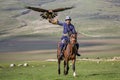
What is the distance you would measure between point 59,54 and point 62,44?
Answer: 106 cm

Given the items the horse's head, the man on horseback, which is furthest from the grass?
the horse's head

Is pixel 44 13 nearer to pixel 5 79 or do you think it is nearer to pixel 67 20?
pixel 67 20

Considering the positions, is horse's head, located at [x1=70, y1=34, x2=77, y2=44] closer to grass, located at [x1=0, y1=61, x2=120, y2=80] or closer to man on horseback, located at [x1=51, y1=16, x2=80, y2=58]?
man on horseback, located at [x1=51, y1=16, x2=80, y2=58]

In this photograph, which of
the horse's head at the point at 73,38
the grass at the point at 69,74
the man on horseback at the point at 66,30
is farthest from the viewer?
the man on horseback at the point at 66,30

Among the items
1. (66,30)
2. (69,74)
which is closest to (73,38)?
(66,30)

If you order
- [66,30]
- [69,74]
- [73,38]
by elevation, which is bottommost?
[69,74]

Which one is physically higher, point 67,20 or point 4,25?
point 67,20

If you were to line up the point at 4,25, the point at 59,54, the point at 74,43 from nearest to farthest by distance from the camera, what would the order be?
the point at 74,43 < the point at 59,54 < the point at 4,25

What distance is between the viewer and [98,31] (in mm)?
151500

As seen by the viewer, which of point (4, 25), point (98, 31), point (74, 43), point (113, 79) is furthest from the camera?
point (4, 25)

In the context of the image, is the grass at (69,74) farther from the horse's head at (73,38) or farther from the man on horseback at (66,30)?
the horse's head at (73,38)

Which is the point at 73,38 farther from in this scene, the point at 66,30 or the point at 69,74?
the point at 69,74

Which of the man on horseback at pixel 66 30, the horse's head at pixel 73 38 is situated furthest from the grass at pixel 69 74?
the horse's head at pixel 73 38

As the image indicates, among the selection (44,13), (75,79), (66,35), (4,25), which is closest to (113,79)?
(75,79)
